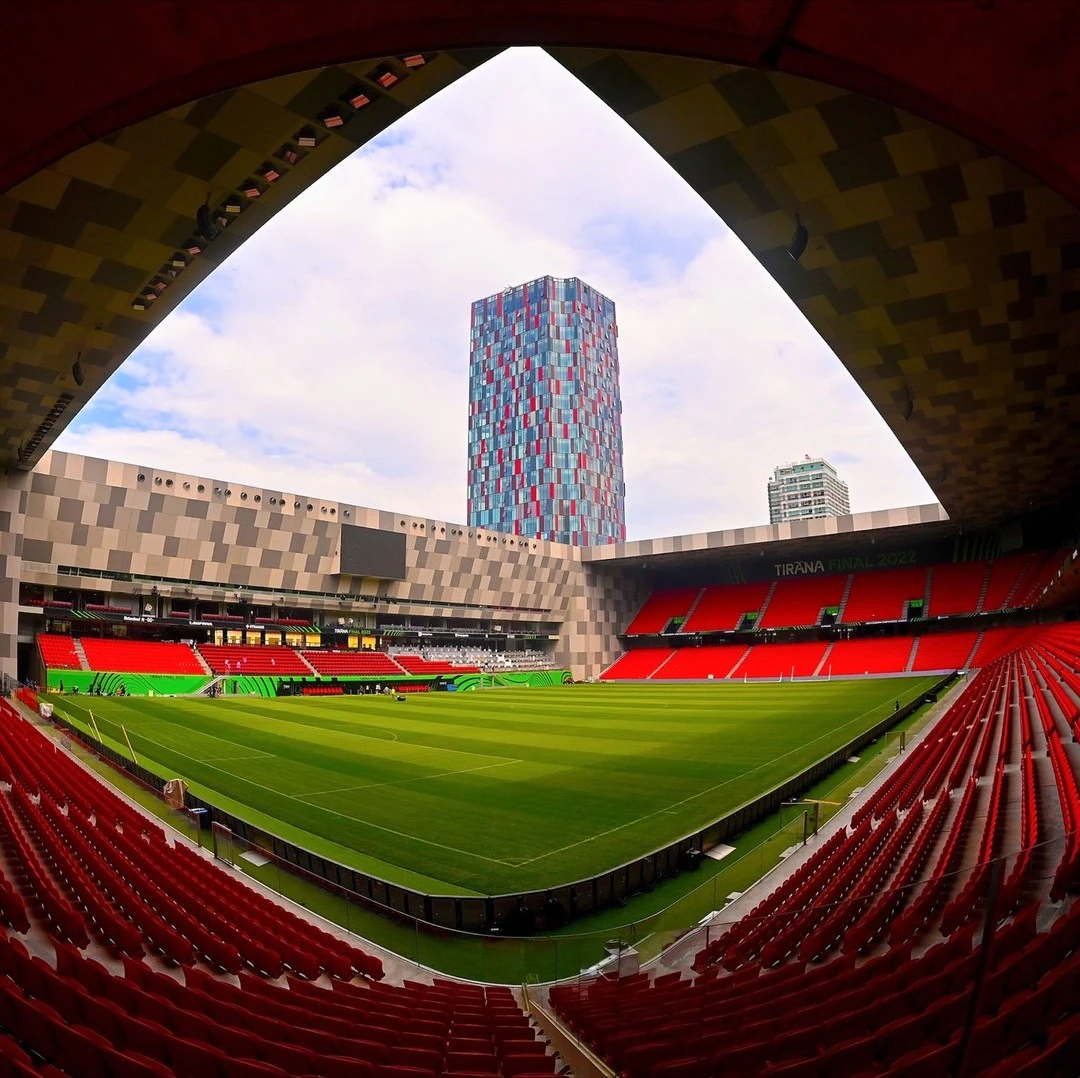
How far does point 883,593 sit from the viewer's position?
52469mm

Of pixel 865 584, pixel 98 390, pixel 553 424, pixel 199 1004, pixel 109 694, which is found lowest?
pixel 109 694

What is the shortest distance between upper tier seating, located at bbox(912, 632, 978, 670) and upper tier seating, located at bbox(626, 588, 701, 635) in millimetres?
19090

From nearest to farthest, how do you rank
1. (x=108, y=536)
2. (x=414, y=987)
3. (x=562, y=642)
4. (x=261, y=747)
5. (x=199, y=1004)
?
(x=199, y=1004) → (x=414, y=987) → (x=261, y=747) → (x=108, y=536) → (x=562, y=642)

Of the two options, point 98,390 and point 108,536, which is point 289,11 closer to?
point 98,390

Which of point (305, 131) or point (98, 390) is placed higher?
point (305, 131)

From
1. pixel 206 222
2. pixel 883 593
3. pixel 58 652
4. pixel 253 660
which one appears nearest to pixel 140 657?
pixel 58 652

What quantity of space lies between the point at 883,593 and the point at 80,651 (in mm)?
50811

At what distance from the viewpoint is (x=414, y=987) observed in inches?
289

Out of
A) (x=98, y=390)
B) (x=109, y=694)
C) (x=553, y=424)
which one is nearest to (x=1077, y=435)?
(x=98, y=390)

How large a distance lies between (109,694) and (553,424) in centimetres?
9651

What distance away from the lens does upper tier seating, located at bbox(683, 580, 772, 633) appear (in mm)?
57562

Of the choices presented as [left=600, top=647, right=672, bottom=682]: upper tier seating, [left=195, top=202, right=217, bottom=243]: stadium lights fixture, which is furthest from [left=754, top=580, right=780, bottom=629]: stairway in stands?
[left=195, top=202, right=217, bottom=243]: stadium lights fixture

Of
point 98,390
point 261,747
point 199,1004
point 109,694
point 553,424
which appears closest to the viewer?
point 199,1004

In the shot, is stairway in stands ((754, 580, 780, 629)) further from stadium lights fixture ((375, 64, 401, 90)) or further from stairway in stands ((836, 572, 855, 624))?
stadium lights fixture ((375, 64, 401, 90))
